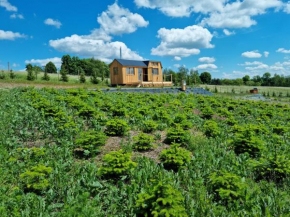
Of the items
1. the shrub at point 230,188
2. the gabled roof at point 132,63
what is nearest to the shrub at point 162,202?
the shrub at point 230,188

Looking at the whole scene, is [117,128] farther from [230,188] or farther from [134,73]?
[134,73]

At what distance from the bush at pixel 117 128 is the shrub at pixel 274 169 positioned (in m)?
4.02

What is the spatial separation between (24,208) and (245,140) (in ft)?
19.8

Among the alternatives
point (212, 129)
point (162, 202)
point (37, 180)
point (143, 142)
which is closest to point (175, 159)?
point (143, 142)

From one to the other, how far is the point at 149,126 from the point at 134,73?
28.4 metres

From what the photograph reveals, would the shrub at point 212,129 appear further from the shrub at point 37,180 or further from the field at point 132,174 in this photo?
the shrub at point 37,180

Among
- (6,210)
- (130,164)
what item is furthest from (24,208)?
(130,164)

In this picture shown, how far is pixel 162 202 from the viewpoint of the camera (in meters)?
2.97

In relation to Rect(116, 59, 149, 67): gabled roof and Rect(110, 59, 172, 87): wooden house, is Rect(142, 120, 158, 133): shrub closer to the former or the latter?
Rect(110, 59, 172, 87): wooden house

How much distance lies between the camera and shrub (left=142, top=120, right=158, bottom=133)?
7496 mm

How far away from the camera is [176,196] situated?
10.5 feet

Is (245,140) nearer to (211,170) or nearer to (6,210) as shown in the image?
(211,170)

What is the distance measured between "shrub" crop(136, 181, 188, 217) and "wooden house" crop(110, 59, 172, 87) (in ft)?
93.6

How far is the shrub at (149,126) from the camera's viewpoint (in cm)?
750
